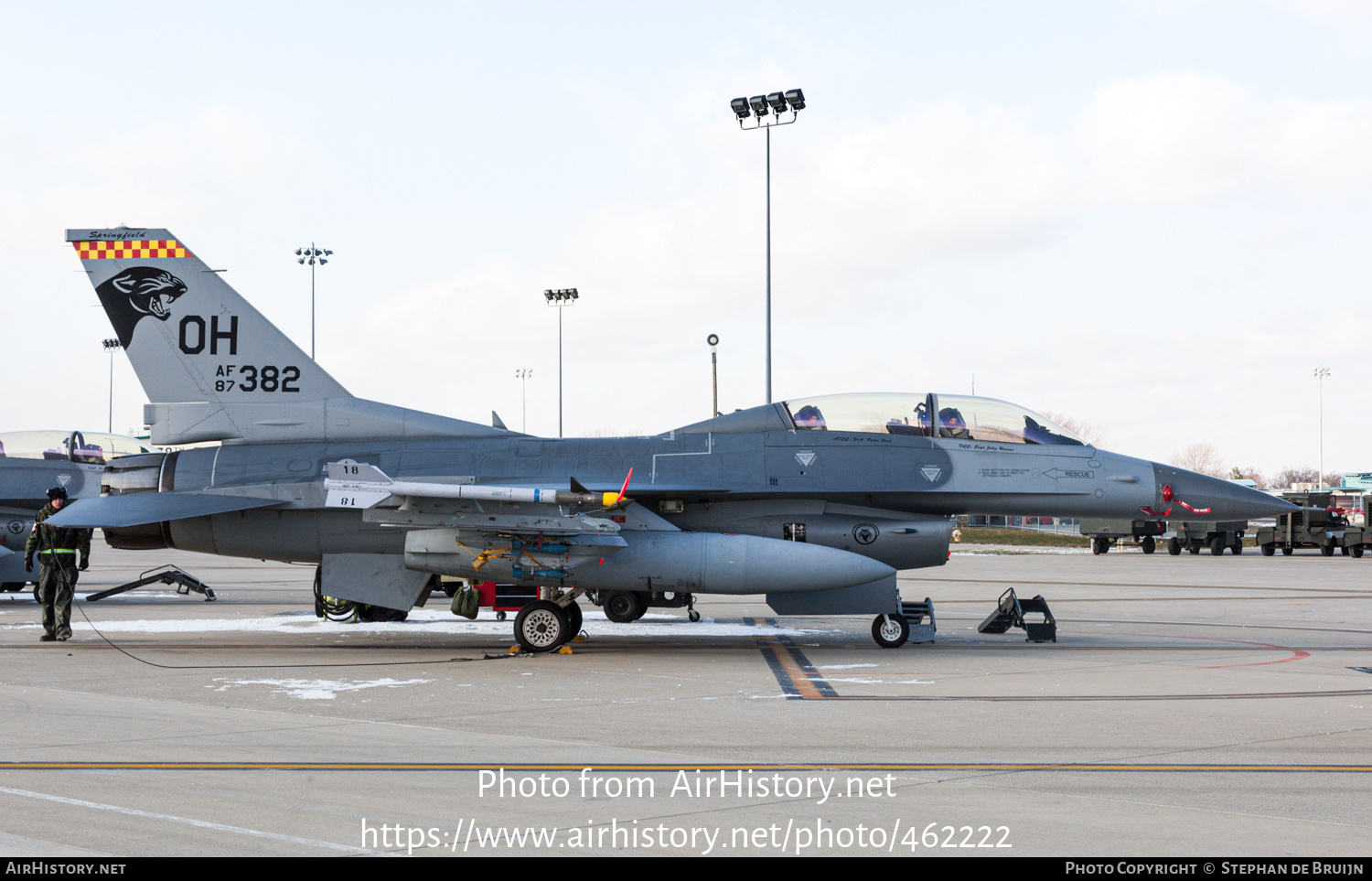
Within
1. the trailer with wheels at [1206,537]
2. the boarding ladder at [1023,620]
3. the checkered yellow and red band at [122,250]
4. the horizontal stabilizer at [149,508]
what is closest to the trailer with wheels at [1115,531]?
the trailer with wheels at [1206,537]

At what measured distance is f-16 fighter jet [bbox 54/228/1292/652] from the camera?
42.0ft

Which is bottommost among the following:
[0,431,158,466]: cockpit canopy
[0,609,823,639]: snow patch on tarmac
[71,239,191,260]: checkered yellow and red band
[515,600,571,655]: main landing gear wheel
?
[0,609,823,639]: snow patch on tarmac

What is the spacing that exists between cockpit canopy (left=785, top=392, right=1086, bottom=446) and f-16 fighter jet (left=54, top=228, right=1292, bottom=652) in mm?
25

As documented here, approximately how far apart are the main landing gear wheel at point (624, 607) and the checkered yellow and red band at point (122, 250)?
24.0ft

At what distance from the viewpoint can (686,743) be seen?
7539 millimetres

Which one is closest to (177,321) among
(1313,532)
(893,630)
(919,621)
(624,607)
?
(624,607)

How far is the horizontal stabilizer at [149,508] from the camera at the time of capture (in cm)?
1283

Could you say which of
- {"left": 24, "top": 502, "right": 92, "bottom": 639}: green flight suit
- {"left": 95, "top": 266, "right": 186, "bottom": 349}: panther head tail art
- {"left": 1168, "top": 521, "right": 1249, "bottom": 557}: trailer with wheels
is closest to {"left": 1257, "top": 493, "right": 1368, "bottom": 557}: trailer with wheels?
{"left": 1168, "top": 521, "right": 1249, "bottom": 557}: trailer with wheels

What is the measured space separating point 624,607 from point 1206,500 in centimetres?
780

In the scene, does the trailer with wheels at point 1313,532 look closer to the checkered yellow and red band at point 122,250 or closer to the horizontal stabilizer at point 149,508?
the horizontal stabilizer at point 149,508

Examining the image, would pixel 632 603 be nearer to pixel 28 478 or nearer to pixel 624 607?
pixel 624 607

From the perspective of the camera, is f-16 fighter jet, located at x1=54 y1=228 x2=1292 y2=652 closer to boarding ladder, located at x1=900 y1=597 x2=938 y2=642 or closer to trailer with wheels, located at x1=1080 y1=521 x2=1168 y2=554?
→ boarding ladder, located at x1=900 y1=597 x2=938 y2=642
